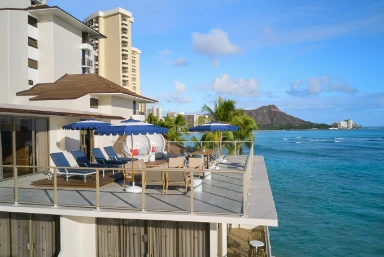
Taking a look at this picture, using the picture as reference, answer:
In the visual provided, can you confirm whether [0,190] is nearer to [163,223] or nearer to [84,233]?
[84,233]

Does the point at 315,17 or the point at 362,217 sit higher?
the point at 315,17

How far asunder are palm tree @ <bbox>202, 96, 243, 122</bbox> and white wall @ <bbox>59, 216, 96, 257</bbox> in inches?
833

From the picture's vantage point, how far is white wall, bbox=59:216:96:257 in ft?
25.6

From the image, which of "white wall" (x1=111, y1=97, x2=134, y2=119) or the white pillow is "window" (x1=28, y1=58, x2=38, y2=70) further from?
the white pillow

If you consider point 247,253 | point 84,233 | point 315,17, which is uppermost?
point 315,17

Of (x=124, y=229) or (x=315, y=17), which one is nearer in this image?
(x=124, y=229)

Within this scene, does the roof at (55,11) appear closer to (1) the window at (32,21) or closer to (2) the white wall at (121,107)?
(1) the window at (32,21)

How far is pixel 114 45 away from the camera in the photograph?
84125 millimetres

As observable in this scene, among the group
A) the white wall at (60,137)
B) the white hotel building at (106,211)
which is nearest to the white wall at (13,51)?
the white hotel building at (106,211)

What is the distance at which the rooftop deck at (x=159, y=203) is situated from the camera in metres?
7.00

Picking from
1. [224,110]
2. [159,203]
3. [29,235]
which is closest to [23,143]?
[29,235]

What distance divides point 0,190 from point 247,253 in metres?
8.78

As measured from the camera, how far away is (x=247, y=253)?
37.2ft

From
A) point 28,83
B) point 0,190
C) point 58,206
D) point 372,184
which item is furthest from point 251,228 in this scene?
point 372,184
